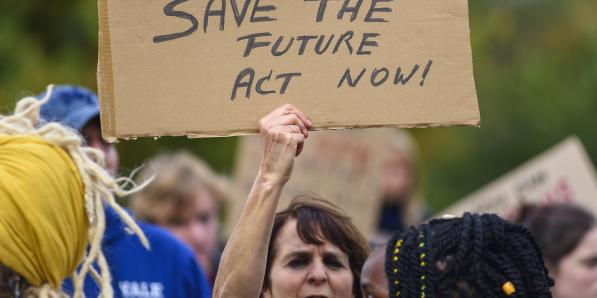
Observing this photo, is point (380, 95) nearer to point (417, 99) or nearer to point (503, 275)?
point (417, 99)

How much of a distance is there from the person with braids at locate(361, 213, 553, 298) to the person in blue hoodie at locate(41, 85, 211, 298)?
136 centimetres

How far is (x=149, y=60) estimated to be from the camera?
12.6ft

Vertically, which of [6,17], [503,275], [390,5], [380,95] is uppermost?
[6,17]

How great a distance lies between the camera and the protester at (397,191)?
9.31 metres

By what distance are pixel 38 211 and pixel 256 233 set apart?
0.60 meters

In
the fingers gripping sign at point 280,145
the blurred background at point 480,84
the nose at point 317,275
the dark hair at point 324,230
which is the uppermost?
the blurred background at point 480,84

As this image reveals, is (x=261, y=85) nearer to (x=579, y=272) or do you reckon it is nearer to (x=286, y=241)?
(x=286, y=241)

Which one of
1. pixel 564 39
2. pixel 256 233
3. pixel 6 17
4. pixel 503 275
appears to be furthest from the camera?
pixel 564 39

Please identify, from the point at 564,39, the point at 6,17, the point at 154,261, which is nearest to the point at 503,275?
the point at 154,261

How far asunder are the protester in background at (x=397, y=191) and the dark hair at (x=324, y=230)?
494 centimetres

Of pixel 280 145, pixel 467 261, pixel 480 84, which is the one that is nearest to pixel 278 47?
pixel 280 145

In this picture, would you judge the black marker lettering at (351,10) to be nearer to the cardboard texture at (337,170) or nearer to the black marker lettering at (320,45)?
the black marker lettering at (320,45)


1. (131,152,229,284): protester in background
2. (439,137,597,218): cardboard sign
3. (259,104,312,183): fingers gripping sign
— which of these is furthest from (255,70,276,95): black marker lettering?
(439,137,597,218): cardboard sign

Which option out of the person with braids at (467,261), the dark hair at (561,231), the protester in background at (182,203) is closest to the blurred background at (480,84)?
the protester in background at (182,203)
